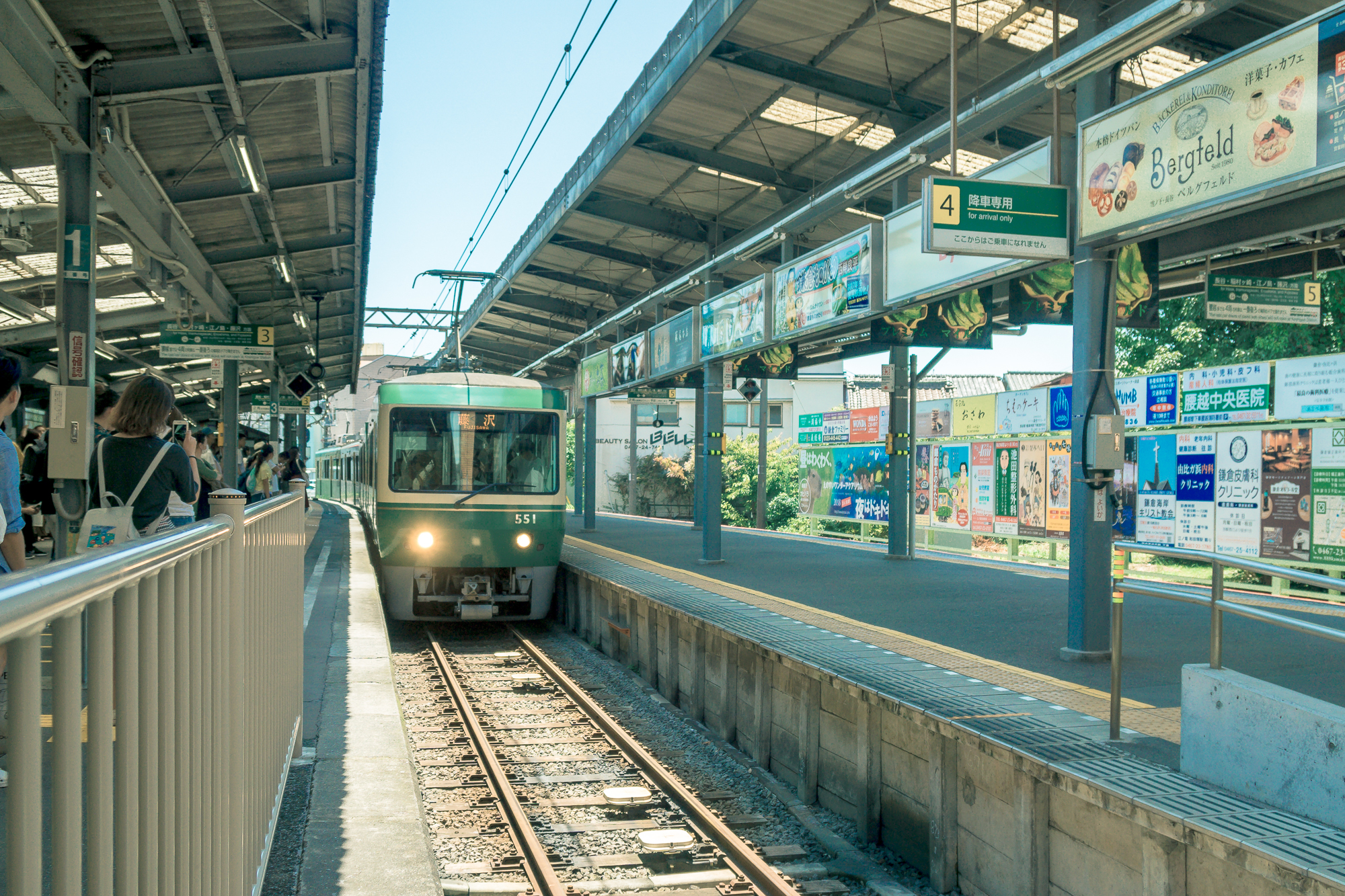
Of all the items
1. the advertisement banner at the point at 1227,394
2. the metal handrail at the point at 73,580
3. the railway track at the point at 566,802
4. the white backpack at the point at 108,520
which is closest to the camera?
the metal handrail at the point at 73,580

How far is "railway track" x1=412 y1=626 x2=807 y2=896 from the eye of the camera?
18.4 ft

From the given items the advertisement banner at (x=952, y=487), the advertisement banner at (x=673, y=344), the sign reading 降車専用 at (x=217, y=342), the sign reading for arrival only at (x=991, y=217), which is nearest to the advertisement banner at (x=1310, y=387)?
the advertisement banner at (x=952, y=487)

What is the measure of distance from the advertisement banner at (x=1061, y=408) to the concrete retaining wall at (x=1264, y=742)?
1007 centimetres

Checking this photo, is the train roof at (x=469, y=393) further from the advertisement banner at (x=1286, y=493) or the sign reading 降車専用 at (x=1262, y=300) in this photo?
the advertisement banner at (x=1286, y=493)

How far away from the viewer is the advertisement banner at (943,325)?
36.3 ft

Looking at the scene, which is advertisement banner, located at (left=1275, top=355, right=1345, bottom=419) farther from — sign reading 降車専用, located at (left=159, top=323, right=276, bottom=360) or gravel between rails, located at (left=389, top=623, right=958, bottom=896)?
sign reading 降車専用, located at (left=159, top=323, right=276, bottom=360)

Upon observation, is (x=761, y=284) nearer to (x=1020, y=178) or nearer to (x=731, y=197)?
(x=731, y=197)

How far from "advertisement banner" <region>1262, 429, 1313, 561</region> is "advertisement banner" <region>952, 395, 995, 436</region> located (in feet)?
15.7

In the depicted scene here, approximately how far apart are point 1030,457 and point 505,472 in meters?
7.30

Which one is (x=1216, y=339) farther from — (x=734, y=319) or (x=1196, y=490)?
(x=734, y=319)

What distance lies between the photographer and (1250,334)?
79.2 feet

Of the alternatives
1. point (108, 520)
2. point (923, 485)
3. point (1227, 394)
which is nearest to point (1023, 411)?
point (923, 485)

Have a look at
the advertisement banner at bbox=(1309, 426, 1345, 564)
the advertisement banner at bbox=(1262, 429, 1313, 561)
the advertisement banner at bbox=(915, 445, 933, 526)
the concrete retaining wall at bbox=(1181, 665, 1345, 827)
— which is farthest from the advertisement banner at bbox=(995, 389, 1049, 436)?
the concrete retaining wall at bbox=(1181, 665, 1345, 827)

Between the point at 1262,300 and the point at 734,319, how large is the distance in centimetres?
577
